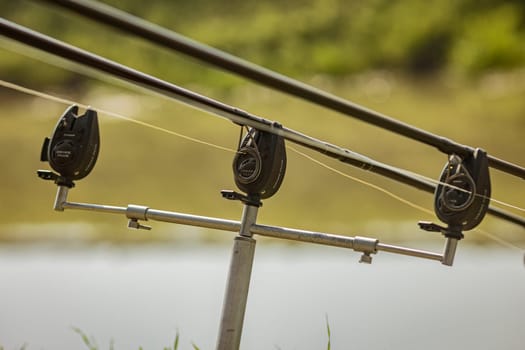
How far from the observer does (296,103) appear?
15.3 ft

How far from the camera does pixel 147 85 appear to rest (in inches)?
32.3

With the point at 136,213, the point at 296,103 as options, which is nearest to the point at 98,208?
the point at 136,213

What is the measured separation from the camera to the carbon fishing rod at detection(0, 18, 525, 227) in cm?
70

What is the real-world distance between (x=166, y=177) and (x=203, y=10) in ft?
3.76

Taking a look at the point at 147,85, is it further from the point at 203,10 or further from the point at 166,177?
the point at 203,10

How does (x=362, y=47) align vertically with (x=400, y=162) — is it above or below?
above

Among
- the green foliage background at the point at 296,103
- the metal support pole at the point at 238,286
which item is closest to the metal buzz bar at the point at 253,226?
the metal support pole at the point at 238,286

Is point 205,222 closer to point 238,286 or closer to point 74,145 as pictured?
point 238,286

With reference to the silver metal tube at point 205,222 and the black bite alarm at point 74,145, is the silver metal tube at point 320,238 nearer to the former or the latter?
the silver metal tube at point 205,222

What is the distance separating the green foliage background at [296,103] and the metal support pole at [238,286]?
2775 millimetres

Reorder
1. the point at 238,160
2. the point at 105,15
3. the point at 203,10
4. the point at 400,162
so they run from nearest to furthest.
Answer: the point at 105,15, the point at 238,160, the point at 400,162, the point at 203,10

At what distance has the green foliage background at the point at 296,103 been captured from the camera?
417 centimetres

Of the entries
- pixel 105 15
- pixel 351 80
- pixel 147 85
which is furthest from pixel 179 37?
pixel 351 80

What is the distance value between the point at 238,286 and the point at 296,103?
3779 mm
